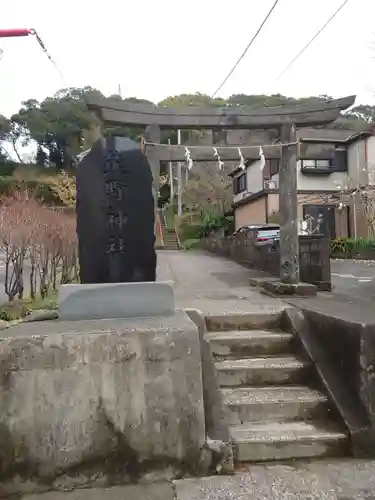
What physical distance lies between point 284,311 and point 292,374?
A: 0.97 m

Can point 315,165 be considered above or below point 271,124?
above

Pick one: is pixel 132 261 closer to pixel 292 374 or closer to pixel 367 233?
pixel 292 374

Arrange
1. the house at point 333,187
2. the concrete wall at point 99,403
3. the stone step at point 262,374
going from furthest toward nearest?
the house at point 333,187, the stone step at point 262,374, the concrete wall at point 99,403

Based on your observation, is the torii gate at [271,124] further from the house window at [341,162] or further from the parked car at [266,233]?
the house window at [341,162]

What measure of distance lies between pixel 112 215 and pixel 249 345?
1939 mm

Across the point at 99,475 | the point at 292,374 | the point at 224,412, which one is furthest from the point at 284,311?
the point at 99,475

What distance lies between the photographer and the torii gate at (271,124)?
787 cm

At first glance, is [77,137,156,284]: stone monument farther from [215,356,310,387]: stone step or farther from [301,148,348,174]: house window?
[301,148,348,174]: house window

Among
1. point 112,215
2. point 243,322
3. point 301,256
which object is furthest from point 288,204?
point 112,215

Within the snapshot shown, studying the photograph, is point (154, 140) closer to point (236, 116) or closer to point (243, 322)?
point (236, 116)

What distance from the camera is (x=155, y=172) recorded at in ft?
26.1

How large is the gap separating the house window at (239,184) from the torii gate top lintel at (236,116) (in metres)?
22.6

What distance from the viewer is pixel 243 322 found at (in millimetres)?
5012

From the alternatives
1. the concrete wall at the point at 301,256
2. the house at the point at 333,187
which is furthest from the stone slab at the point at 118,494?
the house at the point at 333,187
